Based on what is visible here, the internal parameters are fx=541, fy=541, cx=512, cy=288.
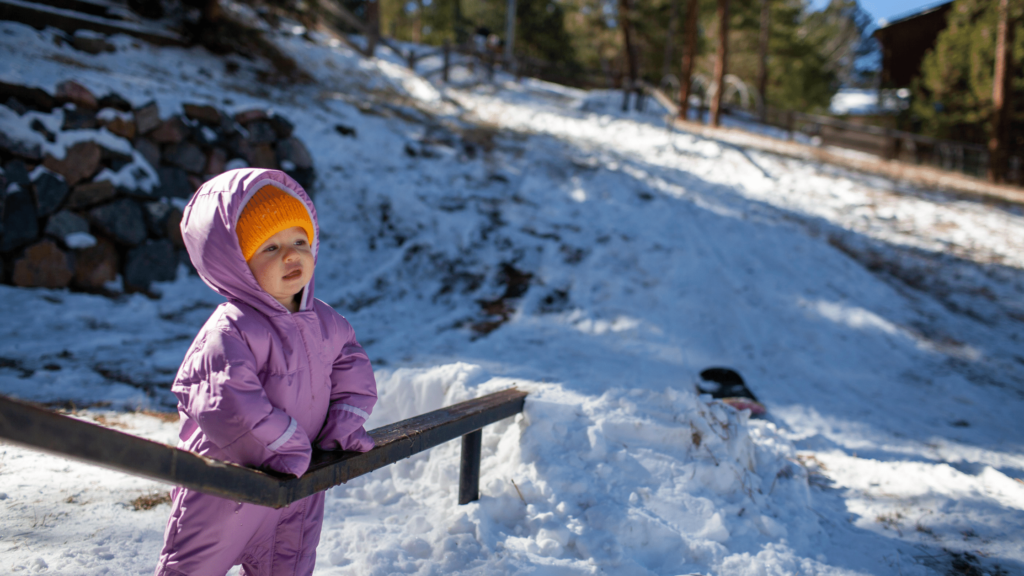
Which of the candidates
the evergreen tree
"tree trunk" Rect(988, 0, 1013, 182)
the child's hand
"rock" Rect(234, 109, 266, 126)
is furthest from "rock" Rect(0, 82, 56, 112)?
the evergreen tree

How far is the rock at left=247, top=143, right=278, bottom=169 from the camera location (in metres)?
6.93

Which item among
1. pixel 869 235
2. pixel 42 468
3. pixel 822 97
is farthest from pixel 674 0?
pixel 42 468

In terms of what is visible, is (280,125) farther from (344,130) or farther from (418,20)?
(418,20)

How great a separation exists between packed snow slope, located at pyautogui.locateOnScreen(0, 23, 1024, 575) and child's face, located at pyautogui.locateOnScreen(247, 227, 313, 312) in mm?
1252

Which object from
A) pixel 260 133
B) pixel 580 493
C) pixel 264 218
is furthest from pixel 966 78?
pixel 264 218

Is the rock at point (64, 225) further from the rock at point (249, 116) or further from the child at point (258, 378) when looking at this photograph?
the child at point (258, 378)

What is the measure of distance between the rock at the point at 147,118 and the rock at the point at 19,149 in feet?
3.20

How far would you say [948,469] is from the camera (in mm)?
3336

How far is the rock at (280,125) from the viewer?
7297mm

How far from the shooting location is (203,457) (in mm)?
1337

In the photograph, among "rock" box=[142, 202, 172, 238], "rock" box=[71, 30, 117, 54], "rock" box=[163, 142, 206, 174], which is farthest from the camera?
"rock" box=[71, 30, 117, 54]

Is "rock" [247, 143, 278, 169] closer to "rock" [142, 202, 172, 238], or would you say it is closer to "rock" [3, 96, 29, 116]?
"rock" [142, 202, 172, 238]

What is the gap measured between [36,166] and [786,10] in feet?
113

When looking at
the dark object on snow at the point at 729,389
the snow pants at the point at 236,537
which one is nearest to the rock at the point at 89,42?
the snow pants at the point at 236,537
